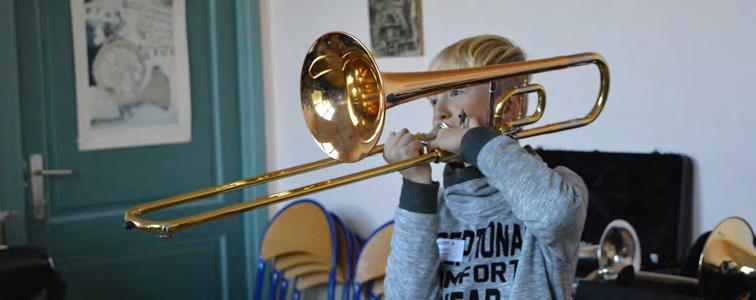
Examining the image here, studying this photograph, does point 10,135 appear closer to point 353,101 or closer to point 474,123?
point 353,101

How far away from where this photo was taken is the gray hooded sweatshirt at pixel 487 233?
52.3 inches

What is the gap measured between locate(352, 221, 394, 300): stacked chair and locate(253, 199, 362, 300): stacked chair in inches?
9.9

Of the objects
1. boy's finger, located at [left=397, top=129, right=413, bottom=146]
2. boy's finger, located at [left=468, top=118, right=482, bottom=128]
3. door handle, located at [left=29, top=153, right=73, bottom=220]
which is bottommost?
door handle, located at [left=29, top=153, right=73, bottom=220]

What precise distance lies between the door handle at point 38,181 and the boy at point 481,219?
192 cm

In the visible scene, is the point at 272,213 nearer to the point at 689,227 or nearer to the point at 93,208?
the point at 93,208

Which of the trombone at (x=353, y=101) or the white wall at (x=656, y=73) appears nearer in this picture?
the trombone at (x=353, y=101)

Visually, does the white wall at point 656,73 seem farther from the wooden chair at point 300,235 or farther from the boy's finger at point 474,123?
the boy's finger at point 474,123

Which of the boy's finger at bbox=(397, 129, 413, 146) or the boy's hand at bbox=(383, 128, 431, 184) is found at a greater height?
the boy's finger at bbox=(397, 129, 413, 146)

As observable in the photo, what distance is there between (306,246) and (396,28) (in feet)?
2.62

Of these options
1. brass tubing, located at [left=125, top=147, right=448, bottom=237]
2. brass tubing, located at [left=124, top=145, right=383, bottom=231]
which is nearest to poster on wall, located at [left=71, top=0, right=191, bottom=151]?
brass tubing, located at [left=124, top=145, right=383, bottom=231]

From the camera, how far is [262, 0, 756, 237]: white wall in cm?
198

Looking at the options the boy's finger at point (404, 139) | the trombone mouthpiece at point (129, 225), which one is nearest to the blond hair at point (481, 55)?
the boy's finger at point (404, 139)

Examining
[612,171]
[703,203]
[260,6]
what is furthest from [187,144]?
[703,203]

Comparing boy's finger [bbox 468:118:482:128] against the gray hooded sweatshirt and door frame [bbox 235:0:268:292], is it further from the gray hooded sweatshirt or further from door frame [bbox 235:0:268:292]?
door frame [bbox 235:0:268:292]
